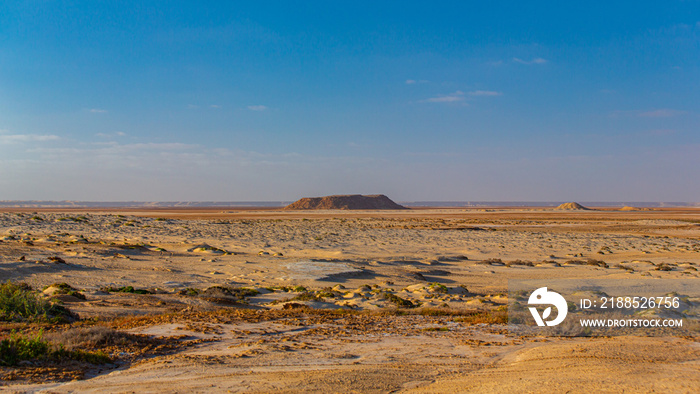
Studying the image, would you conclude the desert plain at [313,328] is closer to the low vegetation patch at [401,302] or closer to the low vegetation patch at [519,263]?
the low vegetation patch at [401,302]

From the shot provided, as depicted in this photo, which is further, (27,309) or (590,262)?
(590,262)

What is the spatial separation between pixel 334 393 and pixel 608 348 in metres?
4.73

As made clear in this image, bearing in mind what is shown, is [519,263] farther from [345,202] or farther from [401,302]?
[345,202]

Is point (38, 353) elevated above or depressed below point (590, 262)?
above

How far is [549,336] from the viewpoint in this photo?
8.93 m

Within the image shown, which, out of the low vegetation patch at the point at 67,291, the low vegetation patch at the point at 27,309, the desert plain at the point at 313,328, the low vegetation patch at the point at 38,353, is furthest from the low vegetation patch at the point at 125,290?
the low vegetation patch at the point at 38,353

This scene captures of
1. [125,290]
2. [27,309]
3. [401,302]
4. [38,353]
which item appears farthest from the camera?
[125,290]

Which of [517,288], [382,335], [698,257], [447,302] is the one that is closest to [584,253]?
[698,257]

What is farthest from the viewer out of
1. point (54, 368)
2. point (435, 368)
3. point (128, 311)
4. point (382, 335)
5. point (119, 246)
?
point (119, 246)

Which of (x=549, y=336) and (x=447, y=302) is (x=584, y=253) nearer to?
(x=447, y=302)

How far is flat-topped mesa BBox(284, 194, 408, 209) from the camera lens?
504 ft

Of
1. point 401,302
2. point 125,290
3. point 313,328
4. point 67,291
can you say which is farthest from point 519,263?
point 67,291

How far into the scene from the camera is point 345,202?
158m

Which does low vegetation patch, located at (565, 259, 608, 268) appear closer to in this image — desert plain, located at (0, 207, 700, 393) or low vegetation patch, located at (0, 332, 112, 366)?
desert plain, located at (0, 207, 700, 393)
